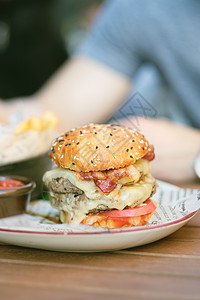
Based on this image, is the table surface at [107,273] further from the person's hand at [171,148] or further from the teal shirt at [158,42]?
the teal shirt at [158,42]

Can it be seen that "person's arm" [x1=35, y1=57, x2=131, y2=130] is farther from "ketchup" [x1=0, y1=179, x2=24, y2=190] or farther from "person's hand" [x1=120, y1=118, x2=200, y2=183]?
"ketchup" [x1=0, y1=179, x2=24, y2=190]

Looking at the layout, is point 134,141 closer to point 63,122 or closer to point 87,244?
point 87,244

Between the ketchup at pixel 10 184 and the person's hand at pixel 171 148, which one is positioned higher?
the ketchup at pixel 10 184

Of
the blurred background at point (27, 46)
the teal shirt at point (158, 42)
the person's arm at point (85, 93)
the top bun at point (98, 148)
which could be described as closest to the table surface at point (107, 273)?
the top bun at point (98, 148)

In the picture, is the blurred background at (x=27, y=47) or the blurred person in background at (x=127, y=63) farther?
the blurred background at (x=27, y=47)

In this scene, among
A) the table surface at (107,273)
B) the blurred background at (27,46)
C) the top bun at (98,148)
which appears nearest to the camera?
the table surface at (107,273)

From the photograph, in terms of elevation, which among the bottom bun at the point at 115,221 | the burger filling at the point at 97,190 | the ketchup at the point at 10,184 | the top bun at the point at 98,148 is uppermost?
the top bun at the point at 98,148

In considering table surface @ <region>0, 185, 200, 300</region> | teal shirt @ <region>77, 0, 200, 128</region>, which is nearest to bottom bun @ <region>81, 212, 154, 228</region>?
table surface @ <region>0, 185, 200, 300</region>
